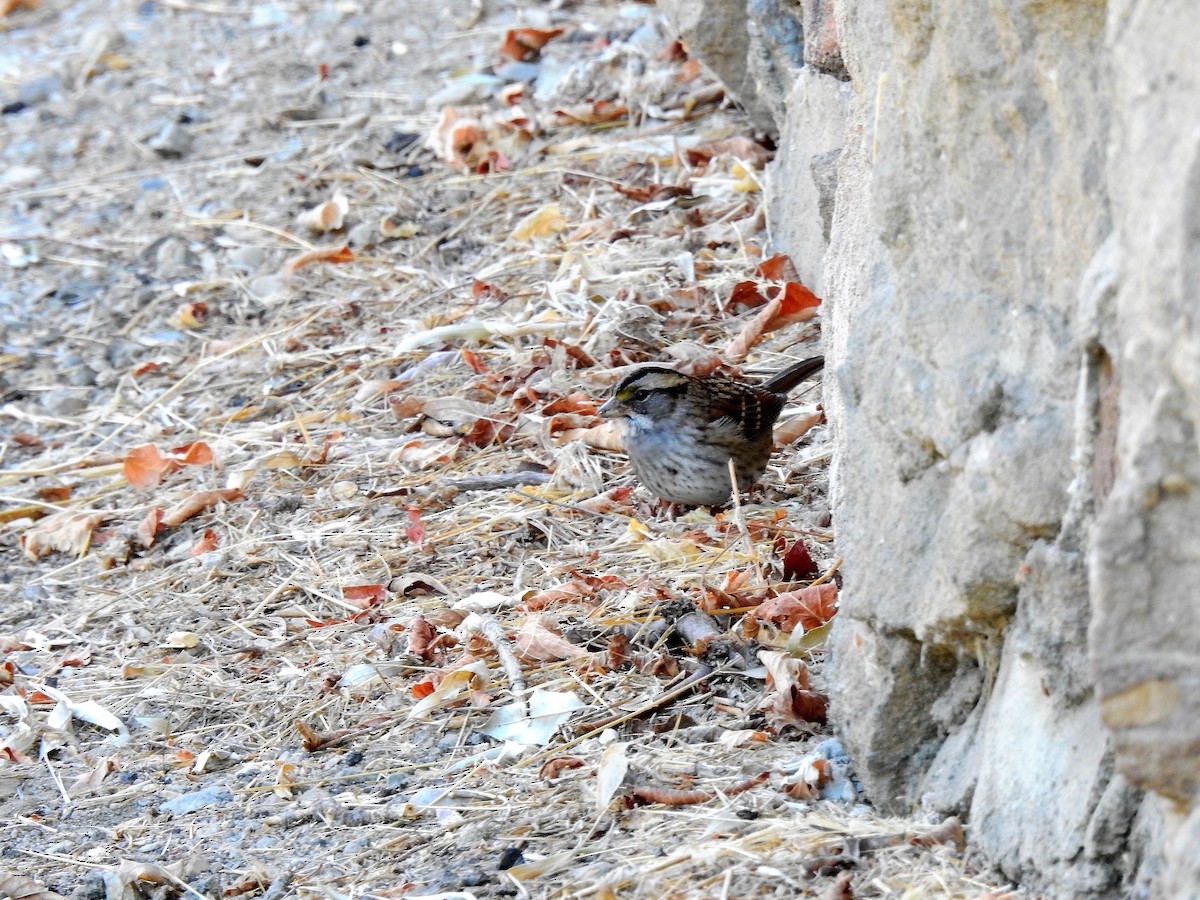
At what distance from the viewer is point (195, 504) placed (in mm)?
5359

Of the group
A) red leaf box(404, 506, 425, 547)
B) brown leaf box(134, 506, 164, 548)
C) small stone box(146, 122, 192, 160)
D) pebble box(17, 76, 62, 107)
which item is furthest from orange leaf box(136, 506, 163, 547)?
pebble box(17, 76, 62, 107)

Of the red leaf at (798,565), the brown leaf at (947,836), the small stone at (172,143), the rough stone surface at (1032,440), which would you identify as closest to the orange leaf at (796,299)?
the red leaf at (798,565)

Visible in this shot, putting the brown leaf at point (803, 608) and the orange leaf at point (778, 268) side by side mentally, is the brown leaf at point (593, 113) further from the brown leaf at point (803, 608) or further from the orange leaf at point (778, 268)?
the brown leaf at point (803, 608)

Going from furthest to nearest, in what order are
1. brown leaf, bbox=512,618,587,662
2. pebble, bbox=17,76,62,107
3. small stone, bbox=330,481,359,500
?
pebble, bbox=17,76,62,107 → small stone, bbox=330,481,359,500 → brown leaf, bbox=512,618,587,662

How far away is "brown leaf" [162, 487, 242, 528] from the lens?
5340 mm

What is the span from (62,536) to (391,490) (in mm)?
1279

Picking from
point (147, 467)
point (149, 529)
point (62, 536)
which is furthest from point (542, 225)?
point (62, 536)

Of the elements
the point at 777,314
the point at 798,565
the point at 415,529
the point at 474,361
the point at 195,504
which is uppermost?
the point at 777,314

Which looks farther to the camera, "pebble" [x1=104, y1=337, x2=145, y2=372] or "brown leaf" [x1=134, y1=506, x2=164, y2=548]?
"pebble" [x1=104, y1=337, x2=145, y2=372]

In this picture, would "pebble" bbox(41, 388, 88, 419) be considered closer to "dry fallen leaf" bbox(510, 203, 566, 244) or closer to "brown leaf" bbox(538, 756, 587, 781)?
"dry fallen leaf" bbox(510, 203, 566, 244)

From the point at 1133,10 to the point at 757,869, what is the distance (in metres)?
1.57

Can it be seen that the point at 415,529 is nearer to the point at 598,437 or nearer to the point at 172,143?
the point at 598,437

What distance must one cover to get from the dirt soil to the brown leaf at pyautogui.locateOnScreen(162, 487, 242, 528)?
2 centimetres

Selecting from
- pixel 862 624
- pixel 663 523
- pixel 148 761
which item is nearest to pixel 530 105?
pixel 663 523
